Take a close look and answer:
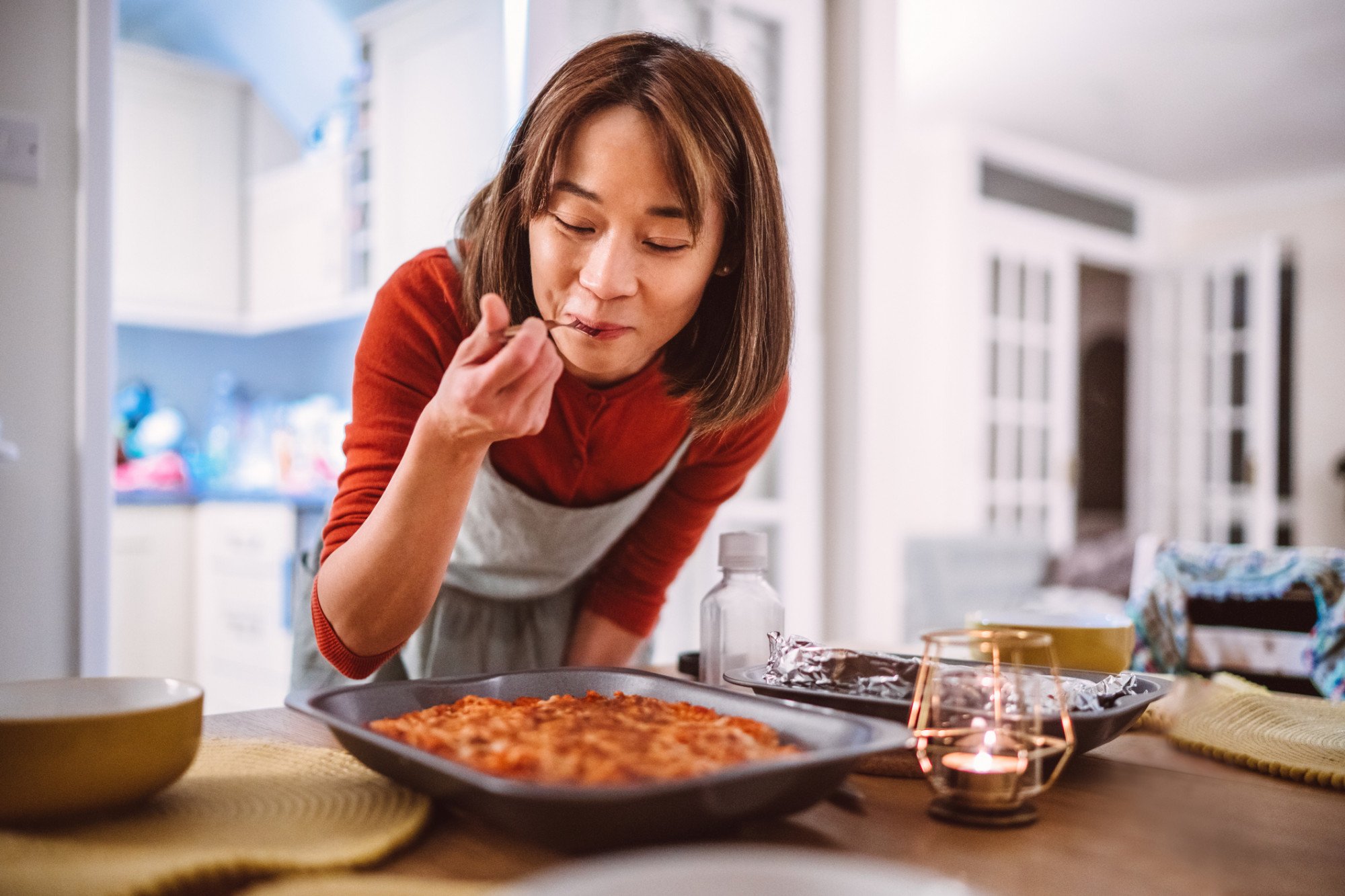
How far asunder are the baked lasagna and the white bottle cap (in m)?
0.22

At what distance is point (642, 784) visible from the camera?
49cm

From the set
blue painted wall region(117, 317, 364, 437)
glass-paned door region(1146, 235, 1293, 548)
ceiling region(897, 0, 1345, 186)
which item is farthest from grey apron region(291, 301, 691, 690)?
glass-paned door region(1146, 235, 1293, 548)

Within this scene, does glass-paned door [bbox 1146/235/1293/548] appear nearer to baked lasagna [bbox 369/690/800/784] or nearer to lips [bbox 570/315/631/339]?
lips [bbox 570/315/631/339]

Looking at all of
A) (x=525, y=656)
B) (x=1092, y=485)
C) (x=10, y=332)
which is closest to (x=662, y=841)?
(x=525, y=656)

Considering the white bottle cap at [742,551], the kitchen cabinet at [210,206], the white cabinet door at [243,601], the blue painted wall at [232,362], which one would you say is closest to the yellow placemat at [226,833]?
the white bottle cap at [742,551]

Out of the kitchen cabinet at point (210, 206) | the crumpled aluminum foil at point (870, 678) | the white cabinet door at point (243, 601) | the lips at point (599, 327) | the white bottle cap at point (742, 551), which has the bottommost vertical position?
the white cabinet door at point (243, 601)

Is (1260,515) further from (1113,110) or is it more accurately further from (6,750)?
(6,750)

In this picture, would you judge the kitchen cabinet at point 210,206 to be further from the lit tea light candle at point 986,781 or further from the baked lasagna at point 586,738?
the lit tea light candle at point 986,781

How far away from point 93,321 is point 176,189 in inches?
111

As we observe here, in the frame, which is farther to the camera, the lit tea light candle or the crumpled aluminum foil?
the crumpled aluminum foil

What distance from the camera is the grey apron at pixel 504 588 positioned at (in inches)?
46.7

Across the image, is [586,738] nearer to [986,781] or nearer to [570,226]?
[986,781]

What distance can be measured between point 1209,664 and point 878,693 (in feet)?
2.86

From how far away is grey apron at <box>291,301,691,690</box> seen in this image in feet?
3.89
